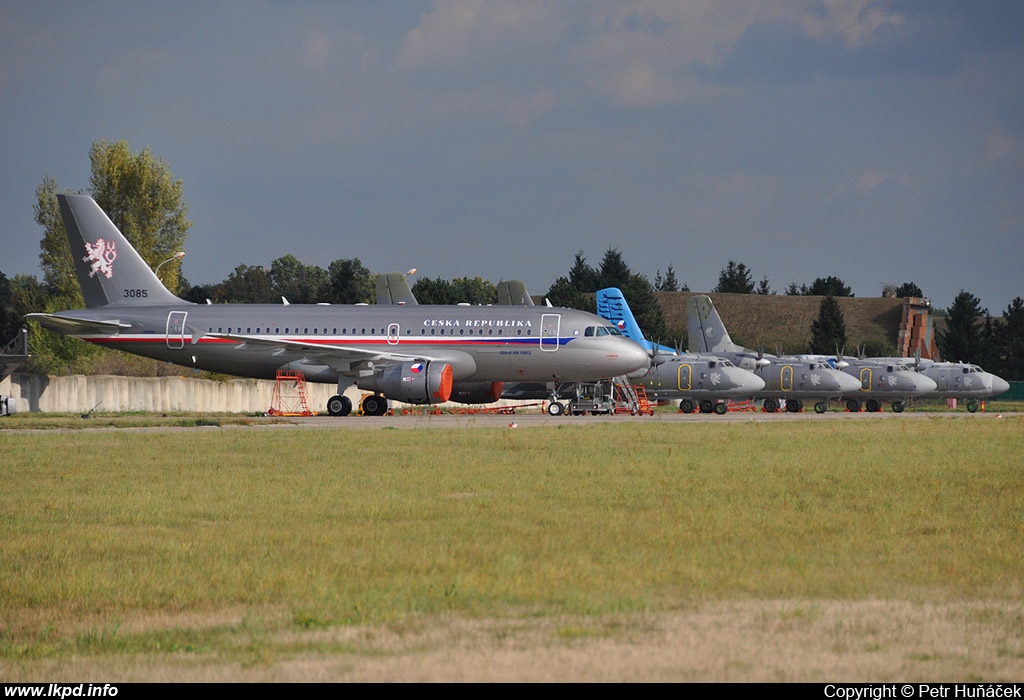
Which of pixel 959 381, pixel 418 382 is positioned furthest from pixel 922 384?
pixel 418 382

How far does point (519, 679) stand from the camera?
6.21 meters

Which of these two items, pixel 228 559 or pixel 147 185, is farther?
pixel 147 185

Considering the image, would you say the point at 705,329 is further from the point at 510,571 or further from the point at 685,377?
the point at 510,571

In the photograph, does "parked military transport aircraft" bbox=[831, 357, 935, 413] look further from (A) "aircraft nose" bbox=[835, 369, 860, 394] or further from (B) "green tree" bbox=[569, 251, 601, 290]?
(B) "green tree" bbox=[569, 251, 601, 290]

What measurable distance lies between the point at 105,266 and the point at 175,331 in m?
4.01

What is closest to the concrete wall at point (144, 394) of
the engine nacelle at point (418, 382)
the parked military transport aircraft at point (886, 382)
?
the engine nacelle at point (418, 382)

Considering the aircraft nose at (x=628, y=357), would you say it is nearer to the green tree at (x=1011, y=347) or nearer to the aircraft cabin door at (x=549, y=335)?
the aircraft cabin door at (x=549, y=335)

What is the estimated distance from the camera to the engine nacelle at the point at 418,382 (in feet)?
124

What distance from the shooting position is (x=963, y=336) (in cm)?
9750

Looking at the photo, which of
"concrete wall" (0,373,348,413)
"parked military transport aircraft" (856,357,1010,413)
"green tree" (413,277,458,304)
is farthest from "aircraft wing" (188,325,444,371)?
"green tree" (413,277,458,304)

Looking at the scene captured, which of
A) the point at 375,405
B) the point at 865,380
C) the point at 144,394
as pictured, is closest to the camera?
the point at 375,405
